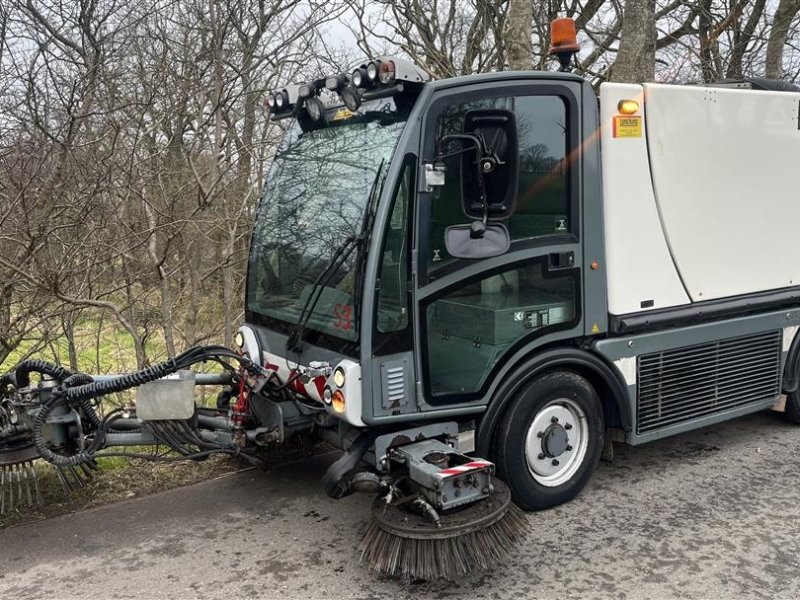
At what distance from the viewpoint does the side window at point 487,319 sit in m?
3.41

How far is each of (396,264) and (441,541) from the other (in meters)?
1.24

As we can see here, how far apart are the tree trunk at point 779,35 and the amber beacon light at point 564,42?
28.1 feet

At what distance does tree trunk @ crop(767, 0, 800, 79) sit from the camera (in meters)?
10.8

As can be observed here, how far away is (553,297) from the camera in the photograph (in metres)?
3.71

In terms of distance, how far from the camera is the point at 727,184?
4305 millimetres

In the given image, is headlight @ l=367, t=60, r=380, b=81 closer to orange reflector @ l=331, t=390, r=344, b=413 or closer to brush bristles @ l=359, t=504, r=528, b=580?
orange reflector @ l=331, t=390, r=344, b=413

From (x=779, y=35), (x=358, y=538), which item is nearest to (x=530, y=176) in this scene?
(x=358, y=538)

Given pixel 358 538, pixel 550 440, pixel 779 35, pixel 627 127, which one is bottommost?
pixel 358 538

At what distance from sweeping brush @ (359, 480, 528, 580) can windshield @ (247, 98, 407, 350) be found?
875mm

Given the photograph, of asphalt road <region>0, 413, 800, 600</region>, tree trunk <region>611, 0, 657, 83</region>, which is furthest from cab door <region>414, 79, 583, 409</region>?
tree trunk <region>611, 0, 657, 83</region>

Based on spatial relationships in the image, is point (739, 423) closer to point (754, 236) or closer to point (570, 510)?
point (754, 236)

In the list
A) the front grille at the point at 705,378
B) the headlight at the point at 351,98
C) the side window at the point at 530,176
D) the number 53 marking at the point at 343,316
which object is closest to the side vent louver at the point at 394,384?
the number 53 marking at the point at 343,316

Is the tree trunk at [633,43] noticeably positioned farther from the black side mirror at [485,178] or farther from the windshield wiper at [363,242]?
the windshield wiper at [363,242]

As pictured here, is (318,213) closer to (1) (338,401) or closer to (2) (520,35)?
(1) (338,401)
